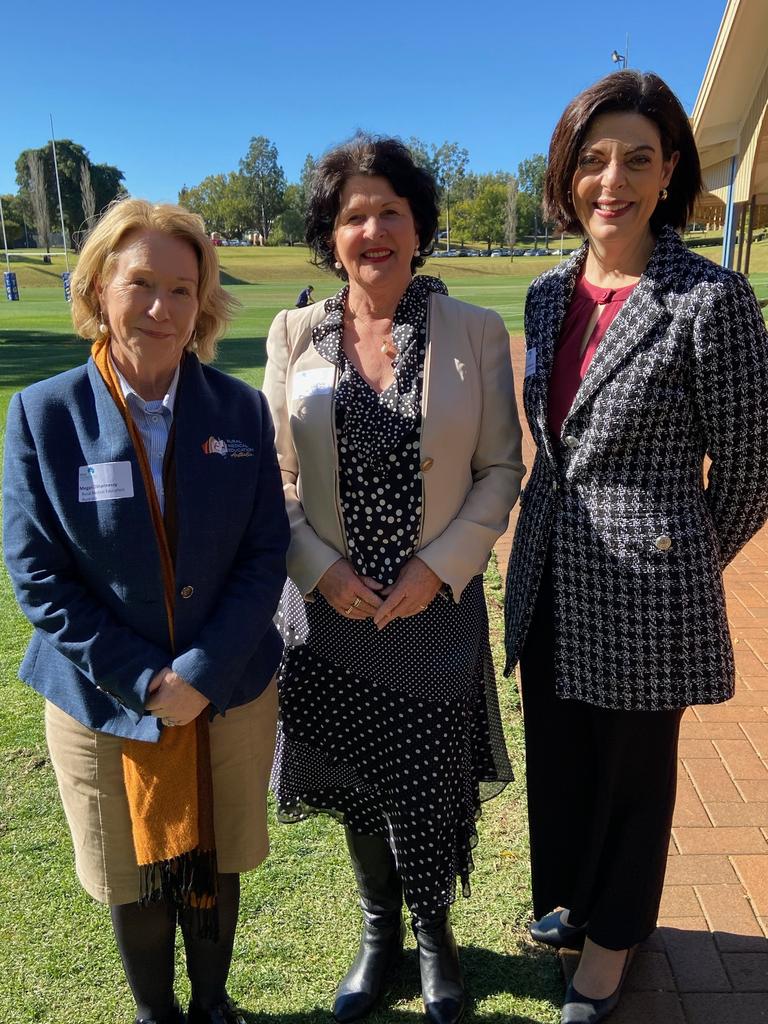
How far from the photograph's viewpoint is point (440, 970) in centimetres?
252

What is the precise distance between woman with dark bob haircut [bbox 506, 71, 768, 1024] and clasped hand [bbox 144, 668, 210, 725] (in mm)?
985

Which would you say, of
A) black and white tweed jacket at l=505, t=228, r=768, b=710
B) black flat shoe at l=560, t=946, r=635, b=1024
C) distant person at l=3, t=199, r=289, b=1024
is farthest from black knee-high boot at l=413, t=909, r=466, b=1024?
black and white tweed jacket at l=505, t=228, r=768, b=710

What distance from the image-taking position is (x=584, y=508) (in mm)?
2217

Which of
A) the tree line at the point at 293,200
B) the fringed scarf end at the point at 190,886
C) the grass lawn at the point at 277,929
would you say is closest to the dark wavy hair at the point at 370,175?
the fringed scarf end at the point at 190,886

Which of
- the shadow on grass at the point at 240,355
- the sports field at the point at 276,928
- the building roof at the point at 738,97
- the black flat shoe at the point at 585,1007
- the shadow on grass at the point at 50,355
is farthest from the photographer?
the shadow on grass at the point at 240,355

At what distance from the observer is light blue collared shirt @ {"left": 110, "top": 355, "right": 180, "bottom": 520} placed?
2.02 meters

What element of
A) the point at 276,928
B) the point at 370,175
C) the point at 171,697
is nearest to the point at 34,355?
the point at 276,928

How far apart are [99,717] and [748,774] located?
9.37 feet

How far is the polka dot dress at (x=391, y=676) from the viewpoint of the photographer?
2.33m

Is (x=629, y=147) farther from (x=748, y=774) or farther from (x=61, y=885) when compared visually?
(x=61, y=885)

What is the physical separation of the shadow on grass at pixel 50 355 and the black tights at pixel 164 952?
13.5 m

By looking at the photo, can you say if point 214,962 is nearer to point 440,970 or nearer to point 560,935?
point 440,970

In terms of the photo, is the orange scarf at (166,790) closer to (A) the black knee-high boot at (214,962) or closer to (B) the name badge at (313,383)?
(A) the black knee-high boot at (214,962)

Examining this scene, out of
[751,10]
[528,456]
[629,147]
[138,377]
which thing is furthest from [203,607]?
[751,10]
